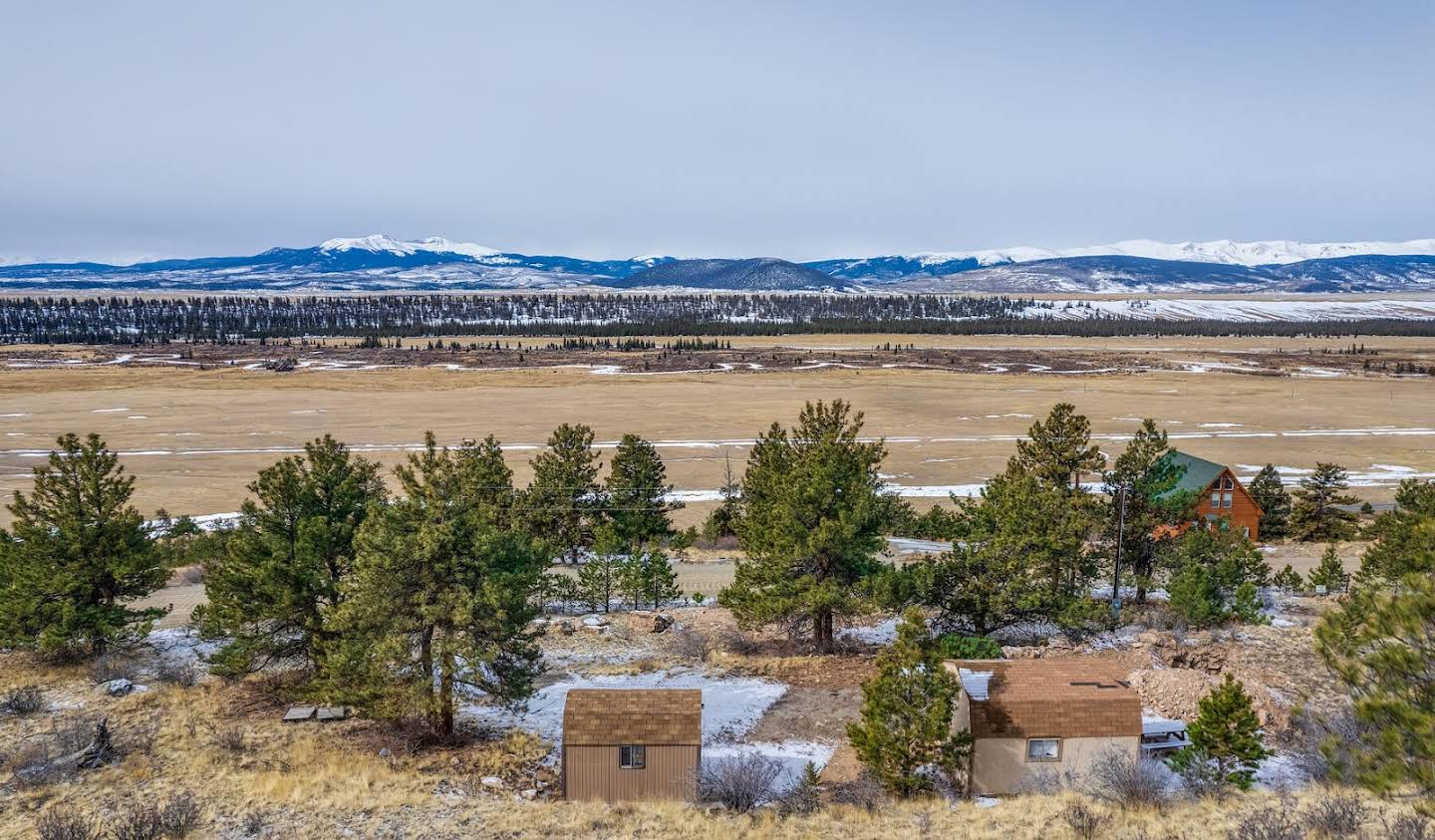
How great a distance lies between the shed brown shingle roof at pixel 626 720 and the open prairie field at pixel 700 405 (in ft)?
98.8

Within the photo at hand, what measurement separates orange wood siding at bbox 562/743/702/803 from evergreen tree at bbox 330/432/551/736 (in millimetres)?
2686

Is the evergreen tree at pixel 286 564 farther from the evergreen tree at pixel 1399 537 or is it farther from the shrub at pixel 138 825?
the evergreen tree at pixel 1399 537

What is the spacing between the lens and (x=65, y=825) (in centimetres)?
1484

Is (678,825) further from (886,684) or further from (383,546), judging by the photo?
(383,546)

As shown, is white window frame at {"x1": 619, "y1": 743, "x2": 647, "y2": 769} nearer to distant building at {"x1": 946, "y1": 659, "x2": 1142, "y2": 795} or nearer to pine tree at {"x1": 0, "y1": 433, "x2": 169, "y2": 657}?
distant building at {"x1": 946, "y1": 659, "x2": 1142, "y2": 795}

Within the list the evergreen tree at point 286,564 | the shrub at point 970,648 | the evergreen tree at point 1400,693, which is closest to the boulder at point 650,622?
→ the shrub at point 970,648

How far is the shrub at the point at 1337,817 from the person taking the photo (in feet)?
44.9

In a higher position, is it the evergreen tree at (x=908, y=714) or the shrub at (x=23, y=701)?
the evergreen tree at (x=908, y=714)

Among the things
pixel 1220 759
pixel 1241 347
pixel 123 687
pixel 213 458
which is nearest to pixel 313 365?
pixel 213 458

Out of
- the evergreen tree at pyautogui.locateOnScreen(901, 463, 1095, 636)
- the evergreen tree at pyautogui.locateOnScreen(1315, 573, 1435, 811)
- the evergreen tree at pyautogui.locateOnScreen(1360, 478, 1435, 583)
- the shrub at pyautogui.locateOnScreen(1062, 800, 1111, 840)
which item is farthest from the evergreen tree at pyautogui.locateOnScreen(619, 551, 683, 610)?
the evergreen tree at pyautogui.locateOnScreen(1315, 573, 1435, 811)

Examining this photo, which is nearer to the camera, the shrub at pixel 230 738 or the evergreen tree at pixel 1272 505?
the shrub at pixel 230 738

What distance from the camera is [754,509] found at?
88.8 feet

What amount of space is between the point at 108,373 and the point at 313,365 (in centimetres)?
2579

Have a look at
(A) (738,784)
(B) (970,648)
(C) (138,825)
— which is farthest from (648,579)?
(C) (138,825)
